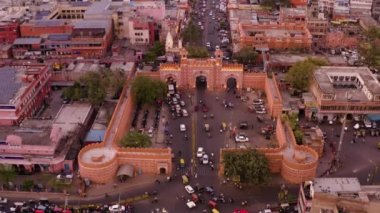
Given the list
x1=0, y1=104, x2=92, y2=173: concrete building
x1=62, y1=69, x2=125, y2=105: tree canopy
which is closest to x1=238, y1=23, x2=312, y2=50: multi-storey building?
x1=62, y1=69, x2=125, y2=105: tree canopy

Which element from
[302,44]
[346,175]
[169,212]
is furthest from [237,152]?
[302,44]

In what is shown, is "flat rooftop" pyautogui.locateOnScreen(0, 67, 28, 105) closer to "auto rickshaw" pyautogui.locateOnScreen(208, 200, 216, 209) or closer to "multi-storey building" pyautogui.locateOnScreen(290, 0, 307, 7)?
"auto rickshaw" pyautogui.locateOnScreen(208, 200, 216, 209)

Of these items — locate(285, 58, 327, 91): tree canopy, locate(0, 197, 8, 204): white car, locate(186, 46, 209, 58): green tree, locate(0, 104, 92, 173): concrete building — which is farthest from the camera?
locate(186, 46, 209, 58): green tree

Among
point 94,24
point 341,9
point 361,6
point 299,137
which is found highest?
point 94,24

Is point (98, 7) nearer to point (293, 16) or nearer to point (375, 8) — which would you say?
point (293, 16)

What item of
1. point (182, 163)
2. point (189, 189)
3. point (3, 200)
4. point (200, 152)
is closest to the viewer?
point (3, 200)

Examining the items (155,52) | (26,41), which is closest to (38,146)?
(155,52)

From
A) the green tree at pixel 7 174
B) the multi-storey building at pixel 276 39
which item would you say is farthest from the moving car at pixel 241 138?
the multi-storey building at pixel 276 39
